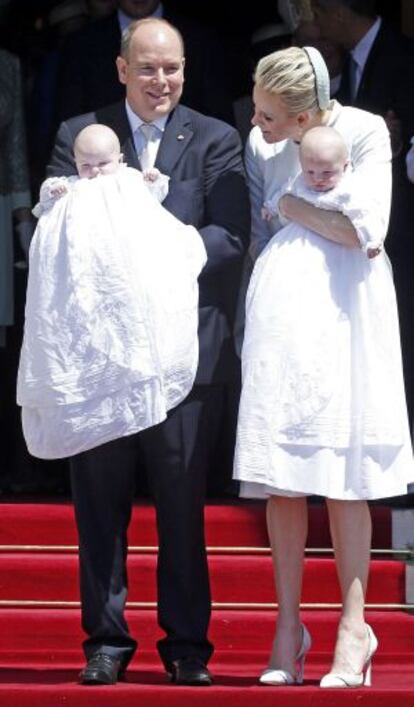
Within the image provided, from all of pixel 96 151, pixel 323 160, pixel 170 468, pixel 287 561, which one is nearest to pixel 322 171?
pixel 323 160

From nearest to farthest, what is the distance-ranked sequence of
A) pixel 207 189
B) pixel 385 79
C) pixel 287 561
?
pixel 287 561
pixel 207 189
pixel 385 79

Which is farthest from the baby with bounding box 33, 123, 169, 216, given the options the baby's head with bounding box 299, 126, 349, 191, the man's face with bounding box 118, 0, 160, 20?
the man's face with bounding box 118, 0, 160, 20

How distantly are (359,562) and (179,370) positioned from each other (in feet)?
2.51

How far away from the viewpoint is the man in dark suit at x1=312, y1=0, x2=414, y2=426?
8.18 meters

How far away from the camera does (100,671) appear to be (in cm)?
655

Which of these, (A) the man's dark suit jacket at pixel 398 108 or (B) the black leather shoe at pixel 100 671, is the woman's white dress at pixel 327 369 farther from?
(A) the man's dark suit jacket at pixel 398 108

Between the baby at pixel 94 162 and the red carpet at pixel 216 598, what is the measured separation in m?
1.47

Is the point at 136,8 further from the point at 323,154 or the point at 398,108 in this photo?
the point at 323,154

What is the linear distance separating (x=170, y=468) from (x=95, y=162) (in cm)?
92

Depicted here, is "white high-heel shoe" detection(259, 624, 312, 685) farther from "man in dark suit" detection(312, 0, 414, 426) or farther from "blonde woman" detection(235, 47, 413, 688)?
"man in dark suit" detection(312, 0, 414, 426)

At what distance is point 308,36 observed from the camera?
830cm

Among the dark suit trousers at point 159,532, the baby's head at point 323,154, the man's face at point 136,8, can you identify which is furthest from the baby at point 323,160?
the man's face at point 136,8

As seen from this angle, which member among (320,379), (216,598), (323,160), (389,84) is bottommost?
(216,598)

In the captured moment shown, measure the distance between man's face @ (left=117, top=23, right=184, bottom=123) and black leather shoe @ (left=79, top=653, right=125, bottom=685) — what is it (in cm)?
162
